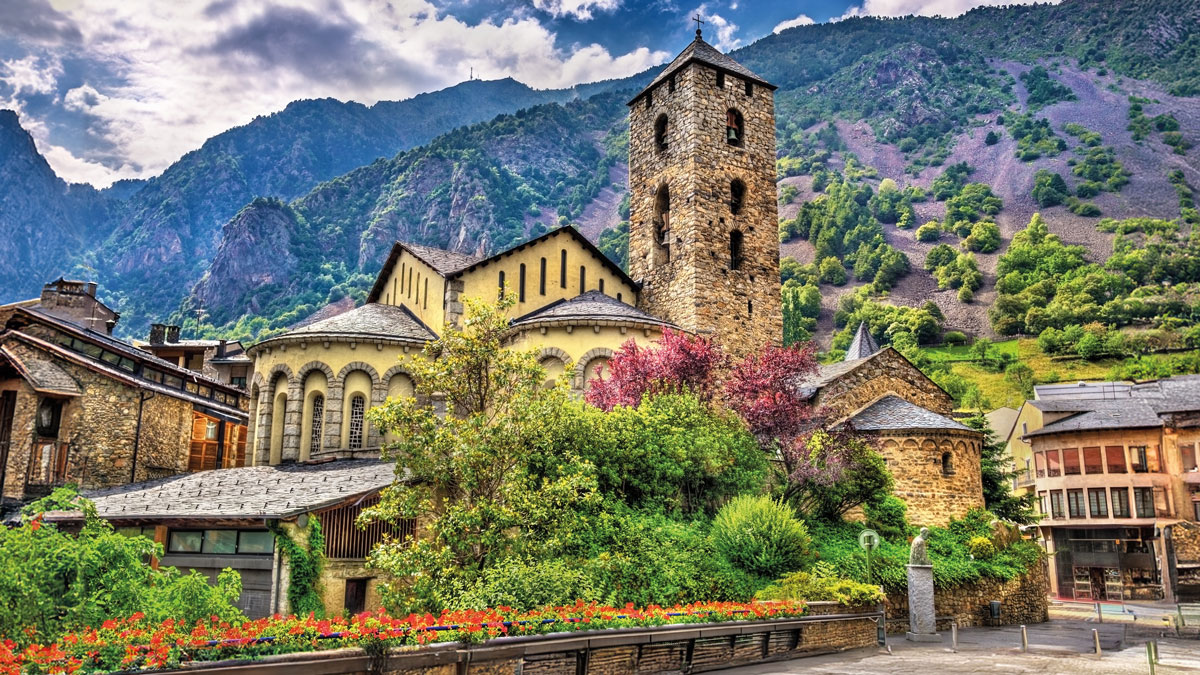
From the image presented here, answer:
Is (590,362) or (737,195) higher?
(737,195)

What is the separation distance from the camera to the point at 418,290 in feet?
109

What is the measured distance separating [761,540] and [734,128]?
19798 mm

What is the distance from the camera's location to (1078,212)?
533 ft

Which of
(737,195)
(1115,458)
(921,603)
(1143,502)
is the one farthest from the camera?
(1115,458)

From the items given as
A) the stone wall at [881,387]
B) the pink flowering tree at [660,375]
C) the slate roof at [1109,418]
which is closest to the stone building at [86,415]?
the pink flowering tree at [660,375]

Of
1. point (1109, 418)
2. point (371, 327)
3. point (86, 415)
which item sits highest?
point (371, 327)

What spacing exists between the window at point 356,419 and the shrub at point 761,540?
13582mm

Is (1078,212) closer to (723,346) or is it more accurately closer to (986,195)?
(986,195)

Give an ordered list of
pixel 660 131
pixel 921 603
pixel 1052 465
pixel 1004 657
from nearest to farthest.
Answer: pixel 1004 657, pixel 921 603, pixel 660 131, pixel 1052 465

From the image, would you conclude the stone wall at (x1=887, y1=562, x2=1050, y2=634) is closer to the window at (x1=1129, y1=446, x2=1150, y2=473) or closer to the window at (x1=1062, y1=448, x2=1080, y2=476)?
the window at (x1=1129, y1=446, x2=1150, y2=473)

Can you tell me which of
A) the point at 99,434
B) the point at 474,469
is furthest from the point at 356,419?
the point at 474,469

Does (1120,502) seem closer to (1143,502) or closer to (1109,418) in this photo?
(1143,502)

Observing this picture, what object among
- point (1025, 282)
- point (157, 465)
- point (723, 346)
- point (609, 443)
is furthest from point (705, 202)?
point (1025, 282)

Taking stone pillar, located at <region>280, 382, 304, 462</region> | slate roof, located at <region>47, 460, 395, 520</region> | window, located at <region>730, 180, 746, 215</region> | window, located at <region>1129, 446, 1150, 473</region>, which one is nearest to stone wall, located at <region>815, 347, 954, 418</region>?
window, located at <region>730, 180, 746, 215</region>
